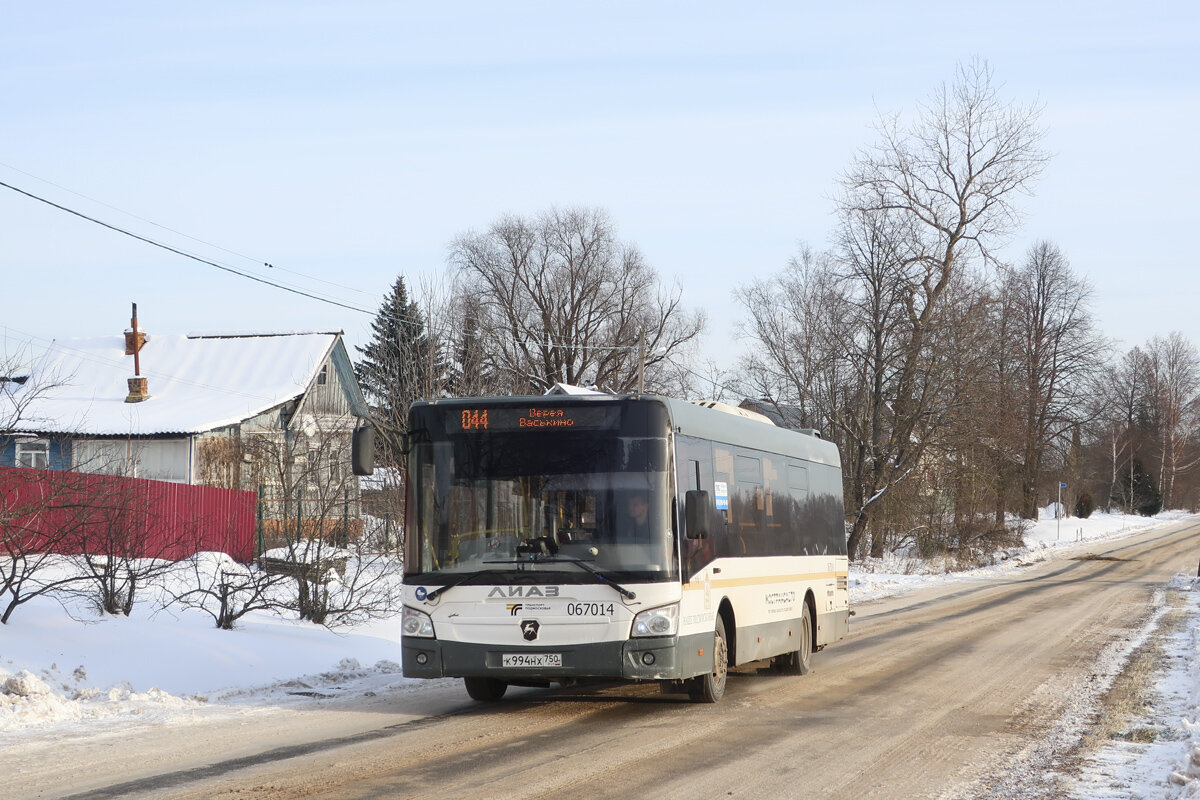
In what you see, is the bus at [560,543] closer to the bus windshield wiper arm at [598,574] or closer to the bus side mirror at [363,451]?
the bus windshield wiper arm at [598,574]

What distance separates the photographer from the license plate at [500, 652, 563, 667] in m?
10.5

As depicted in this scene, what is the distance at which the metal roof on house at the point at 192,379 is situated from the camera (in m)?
40.5

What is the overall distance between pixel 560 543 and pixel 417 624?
1488 millimetres

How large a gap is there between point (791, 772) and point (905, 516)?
34.5 meters

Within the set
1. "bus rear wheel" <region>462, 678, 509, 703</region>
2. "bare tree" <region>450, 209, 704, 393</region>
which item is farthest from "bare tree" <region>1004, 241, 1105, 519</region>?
"bus rear wheel" <region>462, 678, 509, 703</region>

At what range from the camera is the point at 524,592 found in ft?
34.7

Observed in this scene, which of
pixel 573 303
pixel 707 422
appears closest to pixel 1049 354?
pixel 573 303

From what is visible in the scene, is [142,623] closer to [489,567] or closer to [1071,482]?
[489,567]

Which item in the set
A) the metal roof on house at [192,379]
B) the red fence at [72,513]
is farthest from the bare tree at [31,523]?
the metal roof on house at [192,379]

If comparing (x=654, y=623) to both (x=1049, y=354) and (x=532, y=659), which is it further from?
(x=1049, y=354)

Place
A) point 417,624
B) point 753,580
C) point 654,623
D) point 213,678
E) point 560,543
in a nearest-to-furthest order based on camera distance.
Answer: point 654,623, point 560,543, point 417,624, point 213,678, point 753,580

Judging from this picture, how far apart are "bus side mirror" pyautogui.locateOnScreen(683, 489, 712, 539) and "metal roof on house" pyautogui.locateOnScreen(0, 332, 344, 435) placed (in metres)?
31.0

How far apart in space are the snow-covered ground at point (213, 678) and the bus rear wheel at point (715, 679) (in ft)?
9.78

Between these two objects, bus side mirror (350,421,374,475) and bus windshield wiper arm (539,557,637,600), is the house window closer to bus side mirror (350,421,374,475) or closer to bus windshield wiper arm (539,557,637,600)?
bus side mirror (350,421,374,475)
